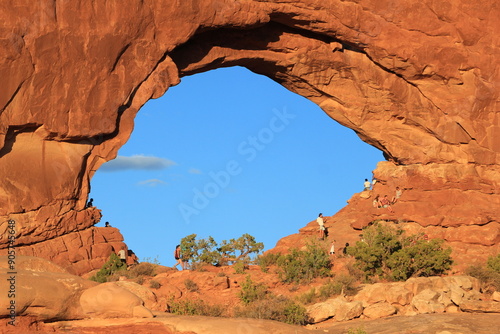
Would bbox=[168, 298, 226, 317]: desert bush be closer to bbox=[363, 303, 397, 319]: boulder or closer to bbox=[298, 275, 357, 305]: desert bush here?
bbox=[298, 275, 357, 305]: desert bush

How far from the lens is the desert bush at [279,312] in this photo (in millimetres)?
19078

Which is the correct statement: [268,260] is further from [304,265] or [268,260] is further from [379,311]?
[379,311]

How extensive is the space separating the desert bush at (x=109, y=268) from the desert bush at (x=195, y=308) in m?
3.14

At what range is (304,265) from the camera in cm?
2464

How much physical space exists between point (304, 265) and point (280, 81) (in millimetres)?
7338

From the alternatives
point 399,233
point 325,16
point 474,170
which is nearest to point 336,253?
point 399,233

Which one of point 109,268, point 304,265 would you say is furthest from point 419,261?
point 109,268

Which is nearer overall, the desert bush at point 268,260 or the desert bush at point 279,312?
the desert bush at point 279,312

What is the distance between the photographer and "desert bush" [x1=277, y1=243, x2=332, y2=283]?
955 inches

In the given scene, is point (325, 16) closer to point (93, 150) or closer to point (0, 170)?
point (93, 150)

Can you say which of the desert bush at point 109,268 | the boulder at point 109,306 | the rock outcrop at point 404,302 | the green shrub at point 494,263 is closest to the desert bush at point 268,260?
the desert bush at point 109,268

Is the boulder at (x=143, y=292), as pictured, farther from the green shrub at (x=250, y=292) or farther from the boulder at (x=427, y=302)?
the boulder at (x=427, y=302)

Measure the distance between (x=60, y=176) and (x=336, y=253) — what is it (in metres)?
11.0

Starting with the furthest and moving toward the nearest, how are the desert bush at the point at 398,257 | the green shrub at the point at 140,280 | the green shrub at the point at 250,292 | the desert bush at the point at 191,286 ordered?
the desert bush at the point at 398,257 < the green shrub at the point at 140,280 < the desert bush at the point at 191,286 < the green shrub at the point at 250,292
